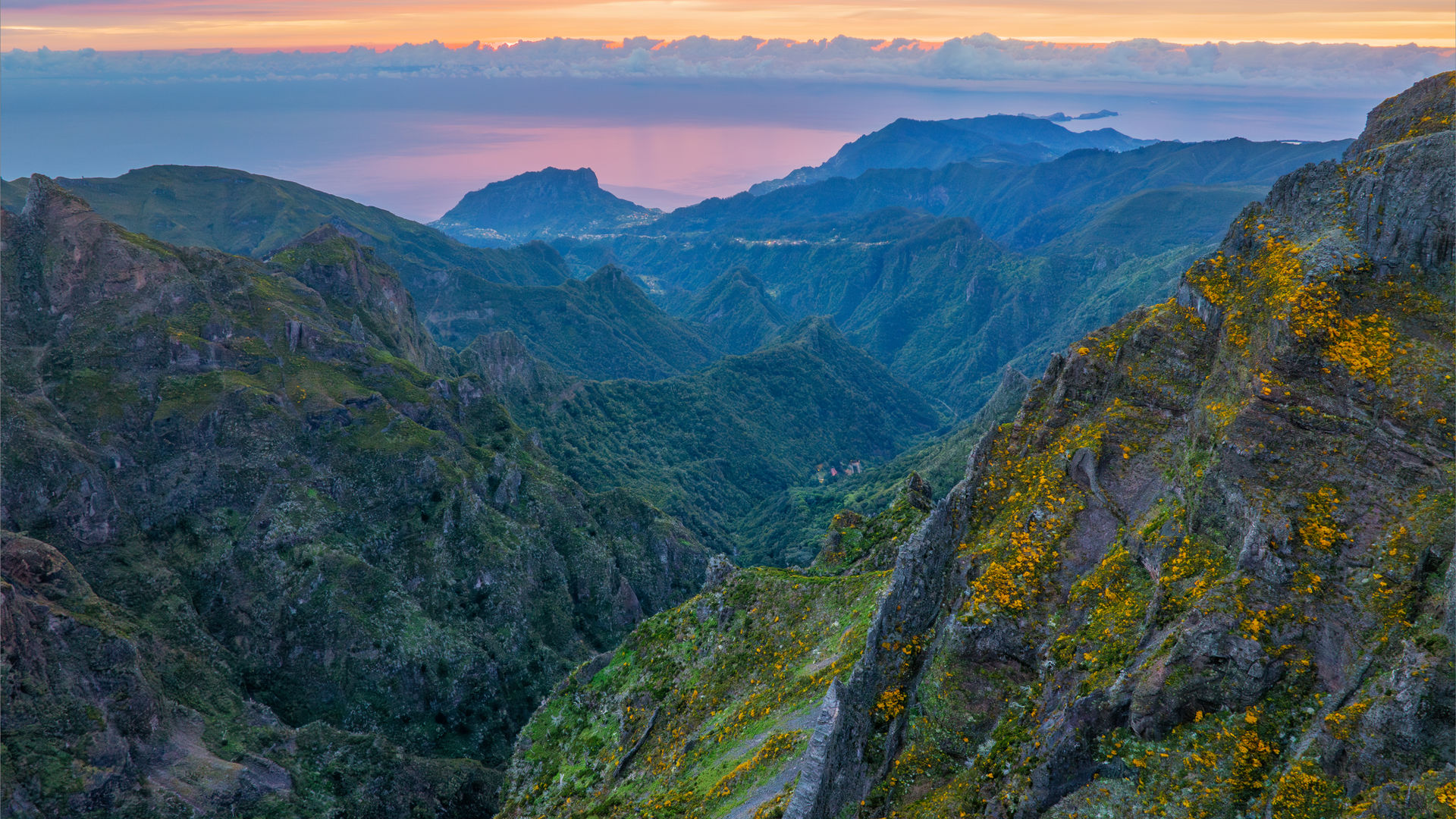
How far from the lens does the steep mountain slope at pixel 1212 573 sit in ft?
66.2

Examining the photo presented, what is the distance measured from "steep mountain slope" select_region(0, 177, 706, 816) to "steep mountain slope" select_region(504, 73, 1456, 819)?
55.4 meters

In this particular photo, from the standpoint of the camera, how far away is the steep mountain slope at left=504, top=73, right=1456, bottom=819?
66.2ft

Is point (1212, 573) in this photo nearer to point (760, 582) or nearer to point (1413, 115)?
point (1413, 115)

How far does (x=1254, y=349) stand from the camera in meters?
27.2

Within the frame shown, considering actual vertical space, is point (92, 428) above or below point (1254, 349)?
below

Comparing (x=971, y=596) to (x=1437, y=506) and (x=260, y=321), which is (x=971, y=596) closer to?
(x=1437, y=506)

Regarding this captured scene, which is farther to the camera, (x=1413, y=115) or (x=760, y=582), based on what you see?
(x=760, y=582)

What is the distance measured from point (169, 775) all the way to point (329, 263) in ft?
350

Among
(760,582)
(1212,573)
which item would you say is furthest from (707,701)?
(1212,573)

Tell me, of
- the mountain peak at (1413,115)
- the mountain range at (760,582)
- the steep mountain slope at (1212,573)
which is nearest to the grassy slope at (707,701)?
the mountain range at (760,582)

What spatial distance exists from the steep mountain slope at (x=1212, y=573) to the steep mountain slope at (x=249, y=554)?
5540 centimetres

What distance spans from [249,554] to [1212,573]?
4227 inches

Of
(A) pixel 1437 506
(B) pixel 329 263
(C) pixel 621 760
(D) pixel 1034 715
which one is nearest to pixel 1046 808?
(D) pixel 1034 715

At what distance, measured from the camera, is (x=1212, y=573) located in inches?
930
